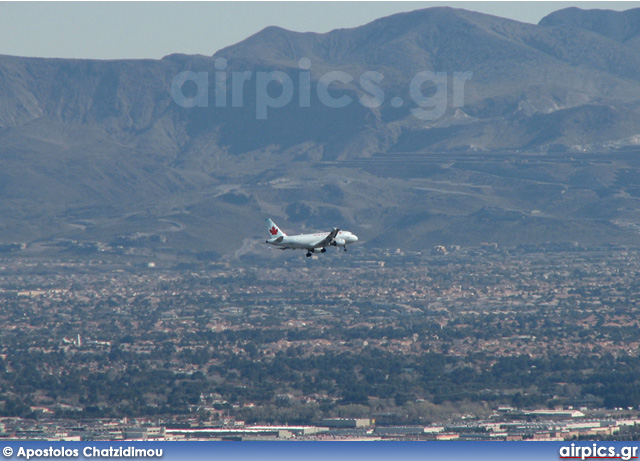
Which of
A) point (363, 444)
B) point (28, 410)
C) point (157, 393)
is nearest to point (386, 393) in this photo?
point (157, 393)

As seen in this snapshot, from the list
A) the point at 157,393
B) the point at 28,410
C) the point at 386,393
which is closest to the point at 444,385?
the point at 386,393

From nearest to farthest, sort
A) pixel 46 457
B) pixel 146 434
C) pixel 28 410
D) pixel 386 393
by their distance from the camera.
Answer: pixel 46 457 < pixel 146 434 < pixel 28 410 < pixel 386 393

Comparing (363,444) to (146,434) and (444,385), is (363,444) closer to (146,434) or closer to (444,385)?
(146,434)

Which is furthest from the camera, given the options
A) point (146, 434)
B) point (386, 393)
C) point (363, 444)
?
point (386, 393)

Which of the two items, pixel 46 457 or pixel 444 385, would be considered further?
pixel 444 385

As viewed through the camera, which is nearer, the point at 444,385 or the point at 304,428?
the point at 304,428

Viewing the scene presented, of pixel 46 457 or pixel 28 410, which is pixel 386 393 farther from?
pixel 46 457

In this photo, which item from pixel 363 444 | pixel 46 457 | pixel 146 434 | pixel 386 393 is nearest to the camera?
pixel 46 457

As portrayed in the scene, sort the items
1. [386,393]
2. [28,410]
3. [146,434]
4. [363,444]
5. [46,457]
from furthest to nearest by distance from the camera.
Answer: [386,393] → [28,410] → [146,434] → [363,444] → [46,457]
